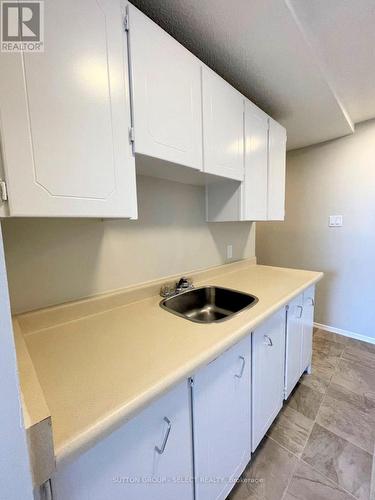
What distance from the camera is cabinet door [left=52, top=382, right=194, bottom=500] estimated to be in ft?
1.68

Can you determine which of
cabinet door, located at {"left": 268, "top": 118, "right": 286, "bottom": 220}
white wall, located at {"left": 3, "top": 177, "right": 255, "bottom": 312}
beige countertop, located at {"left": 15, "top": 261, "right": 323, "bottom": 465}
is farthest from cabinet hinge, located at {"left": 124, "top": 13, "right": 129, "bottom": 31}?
cabinet door, located at {"left": 268, "top": 118, "right": 286, "bottom": 220}

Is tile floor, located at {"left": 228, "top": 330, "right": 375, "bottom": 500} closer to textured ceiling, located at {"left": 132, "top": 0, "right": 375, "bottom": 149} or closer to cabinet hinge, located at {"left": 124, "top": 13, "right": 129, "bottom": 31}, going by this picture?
cabinet hinge, located at {"left": 124, "top": 13, "right": 129, "bottom": 31}

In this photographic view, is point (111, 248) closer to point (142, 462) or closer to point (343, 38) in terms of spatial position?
point (142, 462)

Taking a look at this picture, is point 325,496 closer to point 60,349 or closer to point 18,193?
point 60,349

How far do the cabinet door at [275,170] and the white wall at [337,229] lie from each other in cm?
94

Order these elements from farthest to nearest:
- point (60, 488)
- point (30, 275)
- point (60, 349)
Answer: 1. point (30, 275)
2. point (60, 349)
3. point (60, 488)

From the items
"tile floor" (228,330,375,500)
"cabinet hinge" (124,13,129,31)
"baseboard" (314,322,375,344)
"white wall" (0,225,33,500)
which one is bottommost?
"tile floor" (228,330,375,500)

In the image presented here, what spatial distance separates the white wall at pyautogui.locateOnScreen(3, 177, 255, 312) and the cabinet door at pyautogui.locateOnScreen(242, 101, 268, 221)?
1.12 ft

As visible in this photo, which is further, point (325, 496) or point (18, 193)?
point (325, 496)

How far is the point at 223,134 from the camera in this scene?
124 cm

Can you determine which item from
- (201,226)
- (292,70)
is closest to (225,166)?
(201,226)

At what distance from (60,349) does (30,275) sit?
36 cm

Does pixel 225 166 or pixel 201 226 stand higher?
pixel 225 166

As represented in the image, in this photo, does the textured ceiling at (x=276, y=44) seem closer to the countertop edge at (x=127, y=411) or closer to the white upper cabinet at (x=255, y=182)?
the white upper cabinet at (x=255, y=182)
